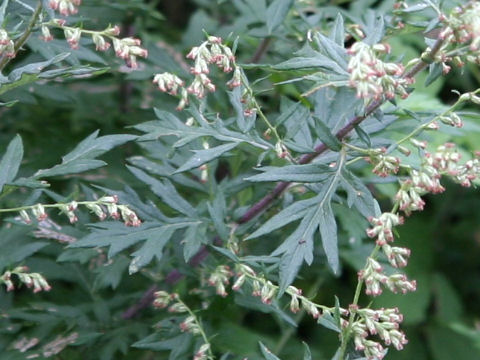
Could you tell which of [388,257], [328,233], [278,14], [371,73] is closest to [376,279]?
[388,257]

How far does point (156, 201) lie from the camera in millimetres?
2391


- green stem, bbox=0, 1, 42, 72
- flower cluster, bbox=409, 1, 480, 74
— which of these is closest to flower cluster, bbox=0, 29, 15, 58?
green stem, bbox=0, 1, 42, 72

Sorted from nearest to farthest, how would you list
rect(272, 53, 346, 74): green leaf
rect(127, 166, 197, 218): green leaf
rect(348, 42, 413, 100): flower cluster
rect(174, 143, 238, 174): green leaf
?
rect(348, 42, 413, 100): flower cluster → rect(272, 53, 346, 74): green leaf → rect(174, 143, 238, 174): green leaf → rect(127, 166, 197, 218): green leaf

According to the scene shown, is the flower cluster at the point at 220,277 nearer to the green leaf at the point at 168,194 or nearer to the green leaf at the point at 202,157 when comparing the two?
the green leaf at the point at 168,194

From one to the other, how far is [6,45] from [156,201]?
86 centimetres

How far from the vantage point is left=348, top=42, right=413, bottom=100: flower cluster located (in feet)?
4.59

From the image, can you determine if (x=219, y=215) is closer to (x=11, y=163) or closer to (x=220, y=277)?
(x=220, y=277)

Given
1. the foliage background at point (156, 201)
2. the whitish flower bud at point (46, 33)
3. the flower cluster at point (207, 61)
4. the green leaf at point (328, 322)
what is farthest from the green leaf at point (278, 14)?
the green leaf at point (328, 322)

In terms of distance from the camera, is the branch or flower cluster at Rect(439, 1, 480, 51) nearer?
flower cluster at Rect(439, 1, 480, 51)

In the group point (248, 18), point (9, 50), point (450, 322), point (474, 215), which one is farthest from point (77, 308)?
point (474, 215)

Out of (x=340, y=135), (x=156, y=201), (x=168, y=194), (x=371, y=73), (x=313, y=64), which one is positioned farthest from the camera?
(x=156, y=201)

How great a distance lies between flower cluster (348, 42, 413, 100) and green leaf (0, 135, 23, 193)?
2.89ft

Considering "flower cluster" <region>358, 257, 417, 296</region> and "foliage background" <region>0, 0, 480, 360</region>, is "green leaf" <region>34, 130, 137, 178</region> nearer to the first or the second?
"foliage background" <region>0, 0, 480, 360</region>

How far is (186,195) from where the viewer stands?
2.61 metres
